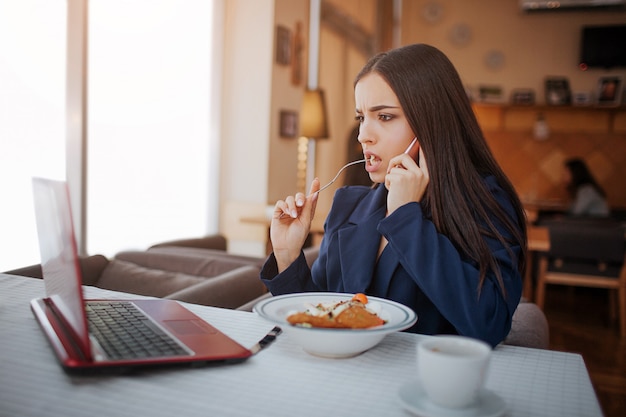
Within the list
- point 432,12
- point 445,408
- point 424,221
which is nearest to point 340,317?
point 445,408

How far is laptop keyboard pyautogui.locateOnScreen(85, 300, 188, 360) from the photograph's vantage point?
0.84 metres

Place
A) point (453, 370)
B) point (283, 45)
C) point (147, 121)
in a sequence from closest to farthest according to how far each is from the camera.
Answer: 1. point (453, 370)
2. point (147, 121)
3. point (283, 45)

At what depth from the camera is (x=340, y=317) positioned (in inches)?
35.4

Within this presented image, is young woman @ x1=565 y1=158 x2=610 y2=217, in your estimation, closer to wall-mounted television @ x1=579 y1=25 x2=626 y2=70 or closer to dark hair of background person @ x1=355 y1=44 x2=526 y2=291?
wall-mounted television @ x1=579 y1=25 x2=626 y2=70

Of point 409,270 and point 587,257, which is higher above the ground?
point 409,270

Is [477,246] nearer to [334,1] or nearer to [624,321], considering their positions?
[624,321]

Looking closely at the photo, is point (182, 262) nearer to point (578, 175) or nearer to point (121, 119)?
point (121, 119)

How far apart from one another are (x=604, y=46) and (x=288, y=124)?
15.1 ft

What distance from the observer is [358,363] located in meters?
0.87

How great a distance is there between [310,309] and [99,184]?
8.86 feet

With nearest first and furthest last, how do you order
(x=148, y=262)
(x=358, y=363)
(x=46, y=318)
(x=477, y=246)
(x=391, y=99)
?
1. (x=358, y=363)
2. (x=46, y=318)
3. (x=477, y=246)
4. (x=391, y=99)
5. (x=148, y=262)

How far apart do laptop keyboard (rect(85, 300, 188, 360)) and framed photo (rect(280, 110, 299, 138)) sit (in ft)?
12.2

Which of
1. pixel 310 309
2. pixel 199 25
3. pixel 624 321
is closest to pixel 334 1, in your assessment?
pixel 199 25

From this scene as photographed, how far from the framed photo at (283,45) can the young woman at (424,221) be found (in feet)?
10.9
